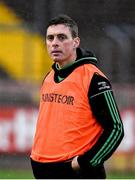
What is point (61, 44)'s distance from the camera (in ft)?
14.0

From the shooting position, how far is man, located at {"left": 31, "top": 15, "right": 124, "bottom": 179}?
4.13 metres

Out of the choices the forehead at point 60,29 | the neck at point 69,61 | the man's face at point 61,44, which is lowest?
the neck at point 69,61

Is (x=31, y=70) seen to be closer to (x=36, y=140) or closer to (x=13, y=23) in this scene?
(x=13, y=23)

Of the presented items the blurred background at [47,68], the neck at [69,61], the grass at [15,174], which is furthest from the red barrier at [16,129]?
the neck at [69,61]

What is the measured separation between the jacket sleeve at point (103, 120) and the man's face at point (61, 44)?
0.83ft

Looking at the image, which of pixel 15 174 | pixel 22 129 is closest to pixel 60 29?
pixel 15 174

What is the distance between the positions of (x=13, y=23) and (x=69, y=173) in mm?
8365

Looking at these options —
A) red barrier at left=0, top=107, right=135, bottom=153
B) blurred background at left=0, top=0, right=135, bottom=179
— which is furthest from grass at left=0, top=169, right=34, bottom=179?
red barrier at left=0, top=107, right=135, bottom=153

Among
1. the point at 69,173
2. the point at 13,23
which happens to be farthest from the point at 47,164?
the point at 13,23

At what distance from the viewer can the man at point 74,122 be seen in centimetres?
413

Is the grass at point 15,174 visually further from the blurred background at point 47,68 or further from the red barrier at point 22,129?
the red barrier at point 22,129

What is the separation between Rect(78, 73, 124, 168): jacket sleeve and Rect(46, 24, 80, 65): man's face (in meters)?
0.25

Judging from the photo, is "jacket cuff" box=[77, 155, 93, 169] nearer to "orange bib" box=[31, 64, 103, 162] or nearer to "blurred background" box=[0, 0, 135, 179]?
"orange bib" box=[31, 64, 103, 162]

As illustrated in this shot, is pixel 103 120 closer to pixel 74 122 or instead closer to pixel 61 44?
pixel 74 122
